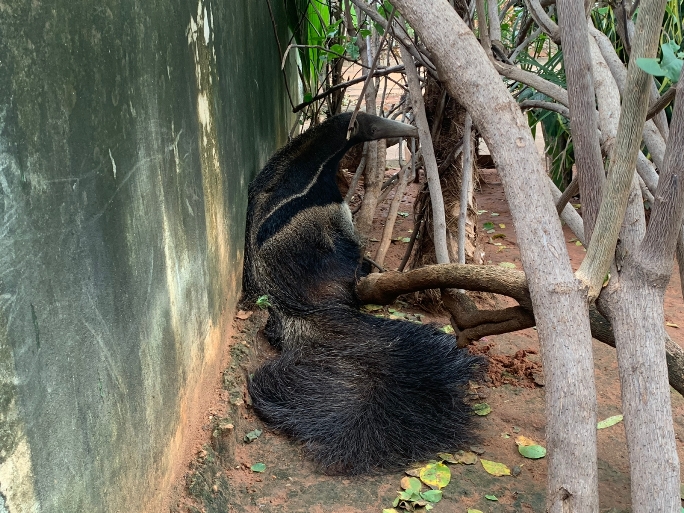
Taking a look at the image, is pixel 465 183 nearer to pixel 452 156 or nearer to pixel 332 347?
pixel 452 156

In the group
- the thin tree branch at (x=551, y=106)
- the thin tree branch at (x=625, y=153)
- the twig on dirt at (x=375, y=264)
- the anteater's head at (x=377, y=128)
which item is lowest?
the twig on dirt at (x=375, y=264)

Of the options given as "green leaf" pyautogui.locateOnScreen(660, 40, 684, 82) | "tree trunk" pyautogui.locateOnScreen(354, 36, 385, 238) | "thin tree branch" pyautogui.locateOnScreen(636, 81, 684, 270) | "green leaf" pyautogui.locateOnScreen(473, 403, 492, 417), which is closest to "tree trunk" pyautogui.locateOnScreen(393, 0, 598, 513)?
"thin tree branch" pyautogui.locateOnScreen(636, 81, 684, 270)

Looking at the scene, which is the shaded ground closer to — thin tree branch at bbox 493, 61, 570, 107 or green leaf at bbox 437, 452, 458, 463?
green leaf at bbox 437, 452, 458, 463

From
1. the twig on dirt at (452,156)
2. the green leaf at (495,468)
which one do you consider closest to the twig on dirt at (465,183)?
the twig on dirt at (452,156)

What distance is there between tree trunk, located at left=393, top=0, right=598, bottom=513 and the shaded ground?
102cm

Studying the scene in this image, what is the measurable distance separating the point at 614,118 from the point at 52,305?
206cm

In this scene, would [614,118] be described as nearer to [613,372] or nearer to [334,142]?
[613,372]

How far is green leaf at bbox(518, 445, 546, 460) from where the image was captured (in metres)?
2.99

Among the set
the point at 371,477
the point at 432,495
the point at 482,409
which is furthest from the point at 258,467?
the point at 482,409

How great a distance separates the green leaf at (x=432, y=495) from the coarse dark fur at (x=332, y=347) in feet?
0.64

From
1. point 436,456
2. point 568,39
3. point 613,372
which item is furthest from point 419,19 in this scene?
point 613,372

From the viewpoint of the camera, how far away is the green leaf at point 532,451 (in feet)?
9.80

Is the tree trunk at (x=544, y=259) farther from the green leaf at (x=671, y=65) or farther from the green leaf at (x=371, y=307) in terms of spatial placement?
the green leaf at (x=371, y=307)

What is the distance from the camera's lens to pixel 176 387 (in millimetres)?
2500
